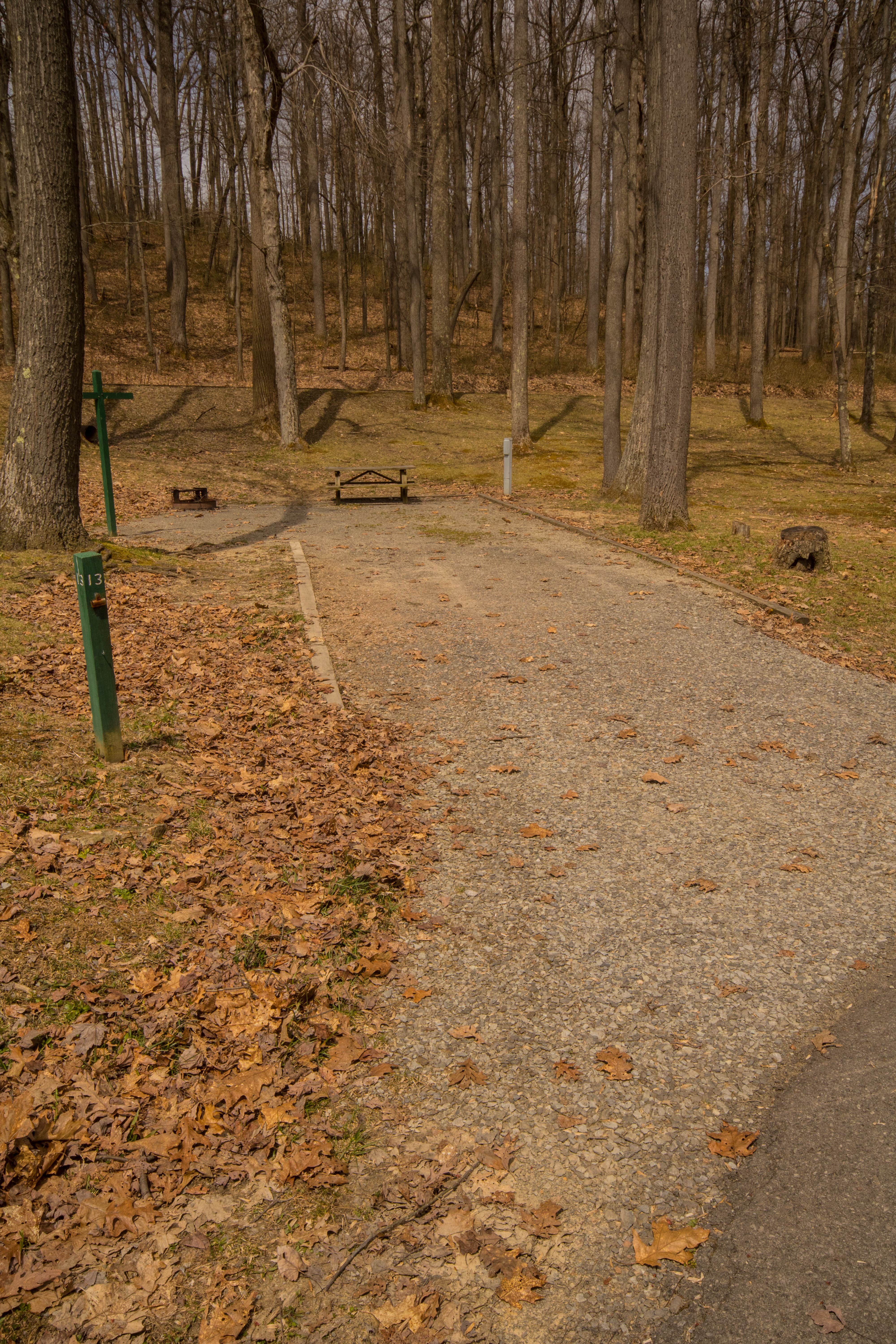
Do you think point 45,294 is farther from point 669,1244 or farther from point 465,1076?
point 669,1244

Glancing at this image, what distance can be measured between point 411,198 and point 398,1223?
92.9ft

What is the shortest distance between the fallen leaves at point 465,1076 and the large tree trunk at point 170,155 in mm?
29930

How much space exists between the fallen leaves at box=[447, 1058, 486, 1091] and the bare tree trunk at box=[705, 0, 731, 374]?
109 ft

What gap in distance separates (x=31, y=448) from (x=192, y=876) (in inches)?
258

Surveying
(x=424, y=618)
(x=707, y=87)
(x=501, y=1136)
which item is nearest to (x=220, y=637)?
(x=424, y=618)

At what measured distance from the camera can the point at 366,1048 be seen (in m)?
3.52

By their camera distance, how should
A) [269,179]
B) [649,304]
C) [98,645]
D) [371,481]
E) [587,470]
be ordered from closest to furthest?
[98,645] < [649,304] < [371,481] < [269,179] < [587,470]

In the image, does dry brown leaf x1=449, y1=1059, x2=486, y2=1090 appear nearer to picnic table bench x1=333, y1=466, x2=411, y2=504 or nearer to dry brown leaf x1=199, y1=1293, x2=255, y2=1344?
dry brown leaf x1=199, y1=1293, x2=255, y2=1344

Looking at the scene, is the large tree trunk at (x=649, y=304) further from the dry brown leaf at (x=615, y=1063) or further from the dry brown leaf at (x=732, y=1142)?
the dry brown leaf at (x=732, y=1142)

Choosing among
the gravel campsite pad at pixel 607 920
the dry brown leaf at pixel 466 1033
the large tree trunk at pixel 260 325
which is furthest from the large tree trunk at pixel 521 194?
the dry brown leaf at pixel 466 1033

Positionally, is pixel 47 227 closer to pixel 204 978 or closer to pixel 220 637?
pixel 220 637

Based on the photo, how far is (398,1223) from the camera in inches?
109

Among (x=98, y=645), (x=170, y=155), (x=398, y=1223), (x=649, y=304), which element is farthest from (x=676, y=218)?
(x=170, y=155)

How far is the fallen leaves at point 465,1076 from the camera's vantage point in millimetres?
3344
